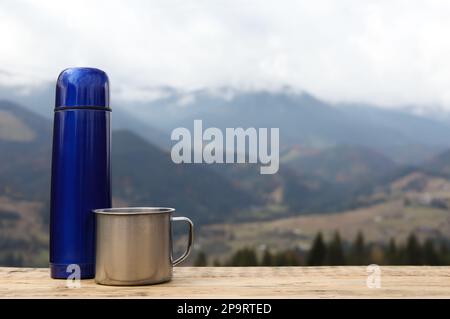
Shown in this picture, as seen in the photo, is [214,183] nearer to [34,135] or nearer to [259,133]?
[34,135]

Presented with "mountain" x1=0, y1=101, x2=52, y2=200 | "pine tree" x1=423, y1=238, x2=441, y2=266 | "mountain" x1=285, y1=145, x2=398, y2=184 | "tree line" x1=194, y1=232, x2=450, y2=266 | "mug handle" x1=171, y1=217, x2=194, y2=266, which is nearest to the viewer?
"mug handle" x1=171, y1=217, x2=194, y2=266

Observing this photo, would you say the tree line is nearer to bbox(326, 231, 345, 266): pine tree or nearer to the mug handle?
bbox(326, 231, 345, 266): pine tree

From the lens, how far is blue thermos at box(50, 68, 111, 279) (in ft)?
4.69

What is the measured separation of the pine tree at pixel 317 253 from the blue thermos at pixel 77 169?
22.9 meters

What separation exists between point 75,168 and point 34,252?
4483 centimetres

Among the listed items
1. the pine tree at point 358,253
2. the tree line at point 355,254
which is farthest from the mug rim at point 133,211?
the pine tree at point 358,253

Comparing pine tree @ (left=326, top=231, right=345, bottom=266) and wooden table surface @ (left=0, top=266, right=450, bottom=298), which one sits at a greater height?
wooden table surface @ (left=0, top=266, right=450, bottom=298)

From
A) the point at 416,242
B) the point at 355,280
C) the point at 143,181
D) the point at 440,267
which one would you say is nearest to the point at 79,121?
the point at 355,280

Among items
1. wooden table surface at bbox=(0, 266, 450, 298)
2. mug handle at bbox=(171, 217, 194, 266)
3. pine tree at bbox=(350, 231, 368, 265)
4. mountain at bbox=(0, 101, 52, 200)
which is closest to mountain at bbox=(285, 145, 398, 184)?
mountain at bbox=(0, 101, 52, 200)

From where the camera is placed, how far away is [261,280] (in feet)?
4.85

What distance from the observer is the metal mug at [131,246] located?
4.31ft

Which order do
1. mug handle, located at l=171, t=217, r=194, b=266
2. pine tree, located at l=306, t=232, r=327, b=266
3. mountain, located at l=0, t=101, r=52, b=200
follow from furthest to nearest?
mountain, located at l=0, t=101, r=52, b=200 < pine tree, located at l=306, t=232, r=327, b=266 < mug handle, located at l=171, t=217, r=194, b=266

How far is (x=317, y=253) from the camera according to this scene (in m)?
24.4
